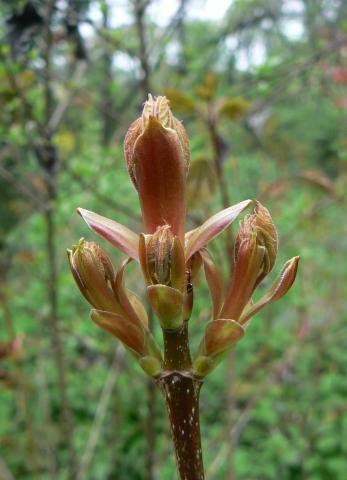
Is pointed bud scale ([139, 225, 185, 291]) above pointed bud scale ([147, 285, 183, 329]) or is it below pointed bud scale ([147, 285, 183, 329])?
above

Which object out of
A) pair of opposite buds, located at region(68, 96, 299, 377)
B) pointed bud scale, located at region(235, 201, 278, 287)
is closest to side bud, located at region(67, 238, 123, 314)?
pair of opposite buds, located at region(68, 96, 299, 377)

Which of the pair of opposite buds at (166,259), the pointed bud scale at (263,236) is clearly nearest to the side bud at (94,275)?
the pair of opposite buds at (166,259)

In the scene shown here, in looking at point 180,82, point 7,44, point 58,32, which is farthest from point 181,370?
point 180,82

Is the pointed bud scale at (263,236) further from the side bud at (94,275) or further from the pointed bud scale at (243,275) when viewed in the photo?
the side bud at (94,275)

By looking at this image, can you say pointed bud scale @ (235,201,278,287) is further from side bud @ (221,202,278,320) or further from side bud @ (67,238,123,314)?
side bud @ (67,238,123,314)

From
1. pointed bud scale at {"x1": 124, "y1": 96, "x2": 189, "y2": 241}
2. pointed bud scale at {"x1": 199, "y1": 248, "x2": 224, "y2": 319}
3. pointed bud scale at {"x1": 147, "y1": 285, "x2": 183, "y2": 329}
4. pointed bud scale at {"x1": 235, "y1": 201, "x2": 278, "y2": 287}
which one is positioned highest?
pointed bud scale at {"x1": 124, "y1": 96, "x2": 189, "y2": 241}

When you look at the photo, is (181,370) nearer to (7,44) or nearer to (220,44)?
(7,44)

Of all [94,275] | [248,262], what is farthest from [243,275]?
[94,275]
